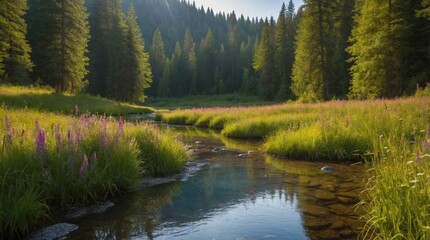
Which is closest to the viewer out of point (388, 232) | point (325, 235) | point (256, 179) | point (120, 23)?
point (388, 232)

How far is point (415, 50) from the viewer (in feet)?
96.6

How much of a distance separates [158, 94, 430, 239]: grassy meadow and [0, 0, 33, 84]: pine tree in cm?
1386

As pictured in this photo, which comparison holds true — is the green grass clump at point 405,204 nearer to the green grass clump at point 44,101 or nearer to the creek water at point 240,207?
the creek water at point 240,207

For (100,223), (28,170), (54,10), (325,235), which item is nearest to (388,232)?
(325,235)

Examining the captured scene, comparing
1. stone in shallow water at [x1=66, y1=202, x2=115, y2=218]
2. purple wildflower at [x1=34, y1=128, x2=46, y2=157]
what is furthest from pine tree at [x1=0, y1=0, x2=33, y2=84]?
stone in shallow water at [x1=66, y1=202, x2=115, y2=218]

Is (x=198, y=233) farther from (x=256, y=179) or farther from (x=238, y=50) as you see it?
(x=238, y=50)

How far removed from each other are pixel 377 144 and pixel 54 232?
5.42 meters

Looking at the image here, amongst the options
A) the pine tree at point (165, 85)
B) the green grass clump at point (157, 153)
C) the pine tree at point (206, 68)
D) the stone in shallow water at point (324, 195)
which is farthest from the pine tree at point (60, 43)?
the pine tree at point (206, 68)

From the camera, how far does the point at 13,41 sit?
31.1 meters

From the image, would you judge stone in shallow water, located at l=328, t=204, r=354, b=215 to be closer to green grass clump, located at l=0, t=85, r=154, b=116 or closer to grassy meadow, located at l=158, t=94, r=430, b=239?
grassy meadow, located at l=158, t=94, r=430, b=239

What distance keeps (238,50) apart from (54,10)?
288 ft

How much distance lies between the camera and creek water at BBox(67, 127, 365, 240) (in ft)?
15.8

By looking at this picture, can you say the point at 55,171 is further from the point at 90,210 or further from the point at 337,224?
the point at 337,224

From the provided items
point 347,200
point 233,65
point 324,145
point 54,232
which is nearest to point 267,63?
point 233,65
